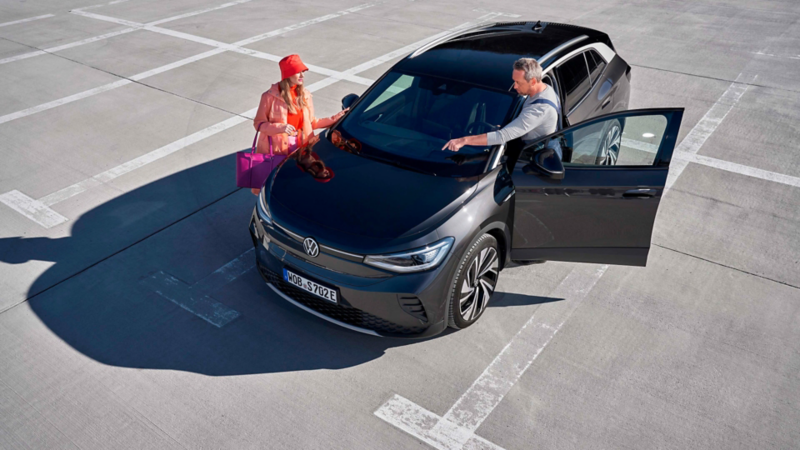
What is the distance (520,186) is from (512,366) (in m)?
1.32

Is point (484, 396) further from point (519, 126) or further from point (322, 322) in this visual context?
point (519, 126)

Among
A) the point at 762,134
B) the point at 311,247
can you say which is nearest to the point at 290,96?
the point at 311,247

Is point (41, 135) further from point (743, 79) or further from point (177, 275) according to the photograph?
point (743, 79)

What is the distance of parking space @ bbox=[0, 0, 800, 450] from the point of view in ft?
13.0

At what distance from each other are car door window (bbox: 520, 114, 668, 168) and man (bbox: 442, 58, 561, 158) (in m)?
0.12

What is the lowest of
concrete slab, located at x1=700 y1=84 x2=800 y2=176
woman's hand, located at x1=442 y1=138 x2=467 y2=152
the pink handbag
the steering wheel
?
concrete slab, located at x1=700 y1=84 x2=800 y2=176

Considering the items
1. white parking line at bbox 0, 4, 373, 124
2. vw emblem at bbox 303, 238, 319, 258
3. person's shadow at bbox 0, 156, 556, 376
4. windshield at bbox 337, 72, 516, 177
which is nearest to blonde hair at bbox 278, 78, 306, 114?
windshield at bbox 337, 72, 516, 177

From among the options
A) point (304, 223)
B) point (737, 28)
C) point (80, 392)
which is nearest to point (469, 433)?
point (304, 223)

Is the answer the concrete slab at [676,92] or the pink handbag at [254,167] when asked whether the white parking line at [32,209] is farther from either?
the concrete slab at [676,92]

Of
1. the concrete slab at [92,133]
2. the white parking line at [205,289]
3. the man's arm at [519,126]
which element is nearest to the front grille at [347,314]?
the white parking line at [205,289]

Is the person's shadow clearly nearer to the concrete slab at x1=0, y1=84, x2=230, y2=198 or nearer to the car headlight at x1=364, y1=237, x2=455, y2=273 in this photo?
the car headlight at x1=364, y1=237, x2=455, y2=273

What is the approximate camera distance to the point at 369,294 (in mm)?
4090

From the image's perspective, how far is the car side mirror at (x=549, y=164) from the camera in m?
4.50

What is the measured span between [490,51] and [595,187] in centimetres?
164
